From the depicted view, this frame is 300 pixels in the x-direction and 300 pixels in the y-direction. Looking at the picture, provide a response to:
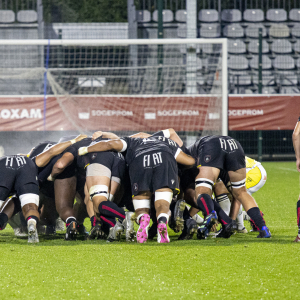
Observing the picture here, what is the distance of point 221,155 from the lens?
488 cm

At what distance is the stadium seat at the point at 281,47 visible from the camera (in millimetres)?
16531

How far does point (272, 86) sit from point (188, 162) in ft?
37.3

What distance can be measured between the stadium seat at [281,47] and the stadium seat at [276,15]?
114 centimetres

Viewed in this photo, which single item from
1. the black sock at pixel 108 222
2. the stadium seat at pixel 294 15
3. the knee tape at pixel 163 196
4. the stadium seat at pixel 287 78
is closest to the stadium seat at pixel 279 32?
the stadium seat at pixel 294 15

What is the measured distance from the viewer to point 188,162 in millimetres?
4895

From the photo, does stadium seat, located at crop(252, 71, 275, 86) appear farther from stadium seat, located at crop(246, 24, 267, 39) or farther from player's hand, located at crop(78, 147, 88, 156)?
player's hand, located at crop(78, 147, 88, 156)

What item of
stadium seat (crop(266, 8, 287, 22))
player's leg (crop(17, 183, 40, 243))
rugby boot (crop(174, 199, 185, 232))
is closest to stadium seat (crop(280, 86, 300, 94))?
stadium seat (crop(266, 8, 287, 22))

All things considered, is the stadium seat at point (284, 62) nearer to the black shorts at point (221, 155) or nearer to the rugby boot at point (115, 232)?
the black shorts at point (221, 155)

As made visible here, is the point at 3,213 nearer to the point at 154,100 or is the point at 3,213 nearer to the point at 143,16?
the point at 154,100

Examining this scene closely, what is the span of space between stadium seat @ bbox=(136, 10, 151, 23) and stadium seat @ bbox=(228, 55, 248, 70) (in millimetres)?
3120

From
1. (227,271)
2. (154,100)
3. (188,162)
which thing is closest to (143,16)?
(154,100)

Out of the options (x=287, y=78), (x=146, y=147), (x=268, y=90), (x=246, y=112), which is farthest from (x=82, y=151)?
(x=287, y=78)

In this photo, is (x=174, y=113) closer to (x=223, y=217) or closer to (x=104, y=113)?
(x=104, y=113)

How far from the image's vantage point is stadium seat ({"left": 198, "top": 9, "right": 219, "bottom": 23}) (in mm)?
17062
